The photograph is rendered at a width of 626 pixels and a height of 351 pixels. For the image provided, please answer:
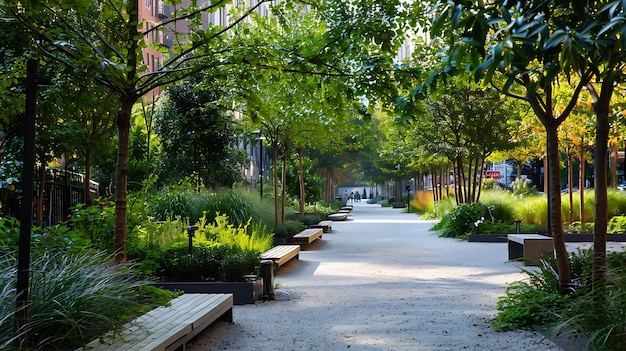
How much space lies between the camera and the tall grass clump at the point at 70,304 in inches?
202

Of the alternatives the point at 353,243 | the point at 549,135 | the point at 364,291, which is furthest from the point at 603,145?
the point at 353,243

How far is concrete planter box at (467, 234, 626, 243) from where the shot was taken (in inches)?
858

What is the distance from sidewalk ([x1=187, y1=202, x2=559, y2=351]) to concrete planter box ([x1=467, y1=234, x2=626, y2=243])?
4.71 metres

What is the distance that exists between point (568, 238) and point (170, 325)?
18.2m

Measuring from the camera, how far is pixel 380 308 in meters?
A: 9.70

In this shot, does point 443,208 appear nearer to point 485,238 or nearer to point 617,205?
point 617,205

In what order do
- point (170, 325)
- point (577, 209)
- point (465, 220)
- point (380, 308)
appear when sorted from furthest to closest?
point (577, 209) < point (465, 220) < point (380, 308) < point (170, 325)

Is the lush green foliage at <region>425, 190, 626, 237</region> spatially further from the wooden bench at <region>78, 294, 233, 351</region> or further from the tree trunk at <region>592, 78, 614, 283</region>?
the wooden bench at <region>78, 294, 233, 351</region>

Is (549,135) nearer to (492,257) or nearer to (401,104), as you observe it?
(401,104)

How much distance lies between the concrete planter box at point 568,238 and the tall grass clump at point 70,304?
708 inches

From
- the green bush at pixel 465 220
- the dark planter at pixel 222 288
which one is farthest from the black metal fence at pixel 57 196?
the green bush at pixel 465 220

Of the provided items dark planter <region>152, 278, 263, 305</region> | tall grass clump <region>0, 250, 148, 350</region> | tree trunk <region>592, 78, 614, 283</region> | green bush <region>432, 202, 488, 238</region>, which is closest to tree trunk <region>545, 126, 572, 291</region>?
tree trunk <region>592, 78, 614, 283</region>

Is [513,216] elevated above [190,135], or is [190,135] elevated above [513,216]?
[190,135]

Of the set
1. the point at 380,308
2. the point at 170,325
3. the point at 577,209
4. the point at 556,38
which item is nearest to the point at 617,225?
the point at 577,209
